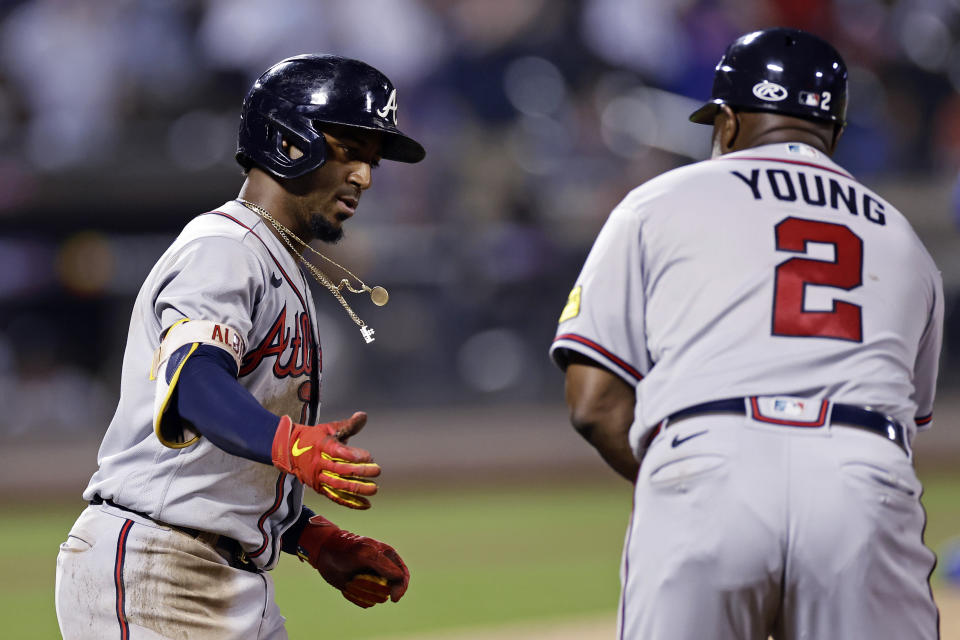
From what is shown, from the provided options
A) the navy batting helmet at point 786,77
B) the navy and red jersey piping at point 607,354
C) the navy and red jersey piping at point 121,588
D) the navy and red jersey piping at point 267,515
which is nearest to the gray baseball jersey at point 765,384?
the navy and red jersey piping at point 607,354

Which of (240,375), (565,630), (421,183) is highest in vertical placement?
(421,183)

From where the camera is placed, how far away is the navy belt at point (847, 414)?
2518mm

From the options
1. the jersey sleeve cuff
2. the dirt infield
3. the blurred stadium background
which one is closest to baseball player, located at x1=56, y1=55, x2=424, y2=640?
the jersey sleeve cuff

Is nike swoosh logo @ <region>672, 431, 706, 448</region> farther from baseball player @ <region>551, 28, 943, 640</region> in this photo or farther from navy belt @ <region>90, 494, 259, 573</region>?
navy belt @ <region>90, 494, 259, 573</region>

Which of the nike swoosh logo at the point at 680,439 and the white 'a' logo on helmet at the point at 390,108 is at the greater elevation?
the white 'a' logo on helmet at the point at 390,108

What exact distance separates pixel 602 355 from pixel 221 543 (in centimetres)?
88

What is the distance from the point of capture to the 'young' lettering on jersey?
→ 8.41ft

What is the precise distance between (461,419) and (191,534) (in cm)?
741

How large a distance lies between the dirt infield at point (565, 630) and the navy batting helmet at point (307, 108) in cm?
354

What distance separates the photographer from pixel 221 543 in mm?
2770

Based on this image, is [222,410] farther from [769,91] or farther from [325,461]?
[769,91]

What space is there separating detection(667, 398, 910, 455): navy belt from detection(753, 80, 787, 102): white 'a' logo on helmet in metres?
0.73

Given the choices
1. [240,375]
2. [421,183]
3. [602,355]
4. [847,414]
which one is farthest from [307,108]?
[421,183]

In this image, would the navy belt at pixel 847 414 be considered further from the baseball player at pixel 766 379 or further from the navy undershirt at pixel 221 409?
the navy undershirt at pixel 221 409
